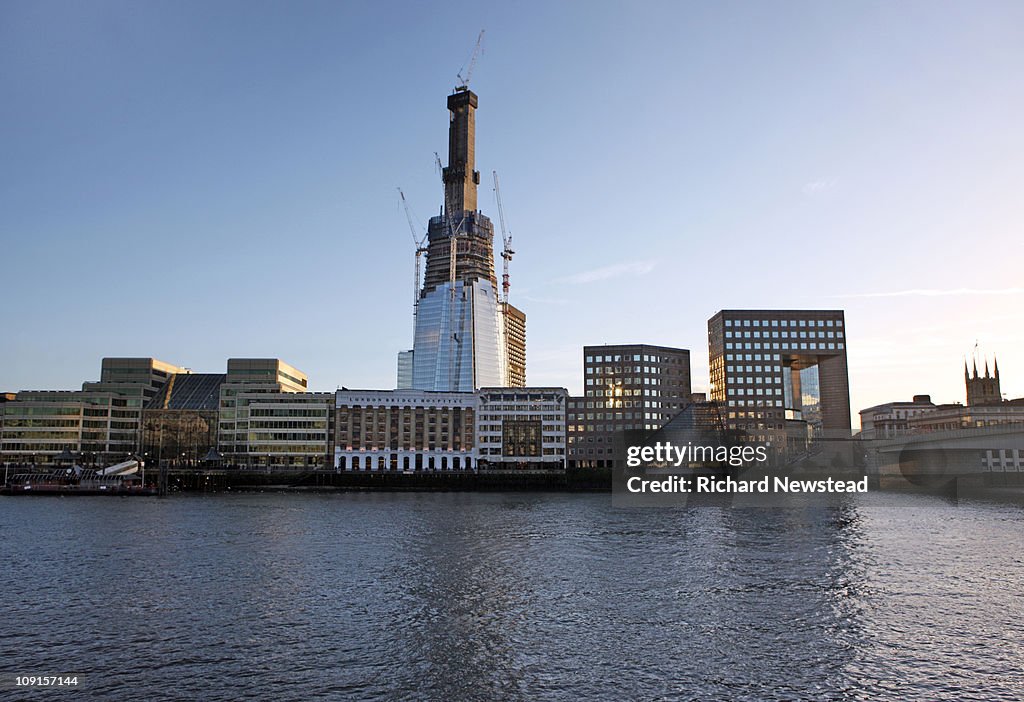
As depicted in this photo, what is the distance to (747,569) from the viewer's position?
174 ft

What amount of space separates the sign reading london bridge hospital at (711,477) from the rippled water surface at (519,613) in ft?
265

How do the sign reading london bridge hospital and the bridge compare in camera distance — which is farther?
the sign reading london bridge hospital

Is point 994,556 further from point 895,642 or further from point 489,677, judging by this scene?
point 489,677

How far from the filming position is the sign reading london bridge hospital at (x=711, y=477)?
15888cm

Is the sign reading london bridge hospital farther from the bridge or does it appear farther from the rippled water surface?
the rippled water surface

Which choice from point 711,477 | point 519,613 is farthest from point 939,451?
point 519,613

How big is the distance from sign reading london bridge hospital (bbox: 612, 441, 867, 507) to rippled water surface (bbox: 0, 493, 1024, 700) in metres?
80.7

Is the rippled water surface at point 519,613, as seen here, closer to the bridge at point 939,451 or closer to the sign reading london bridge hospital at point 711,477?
the bridge at point 939,451

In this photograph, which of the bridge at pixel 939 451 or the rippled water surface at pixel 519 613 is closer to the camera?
the rippled water surface at pixel 519 613

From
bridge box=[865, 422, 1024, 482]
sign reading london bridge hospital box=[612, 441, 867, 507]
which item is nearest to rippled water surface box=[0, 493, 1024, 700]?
bridge box=[865, 422, 1024, 482]

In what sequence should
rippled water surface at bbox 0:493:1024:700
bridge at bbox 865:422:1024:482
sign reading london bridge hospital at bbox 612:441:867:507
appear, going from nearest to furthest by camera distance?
rippled water surface at bbox 0:493:1024:700, bridge at bbox 865:422:1024:482, sign reading london bridge hospital at bbox 612:441:867:507

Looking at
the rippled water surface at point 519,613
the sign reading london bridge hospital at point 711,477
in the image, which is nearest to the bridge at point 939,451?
the sign reading london bridge hospital at point 711,477

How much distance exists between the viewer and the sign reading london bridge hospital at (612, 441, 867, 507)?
159m

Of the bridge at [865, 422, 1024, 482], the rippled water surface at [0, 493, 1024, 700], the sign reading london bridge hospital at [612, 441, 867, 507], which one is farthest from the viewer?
the sign reading london bridge hospital at [612, 441, 867, 507]
